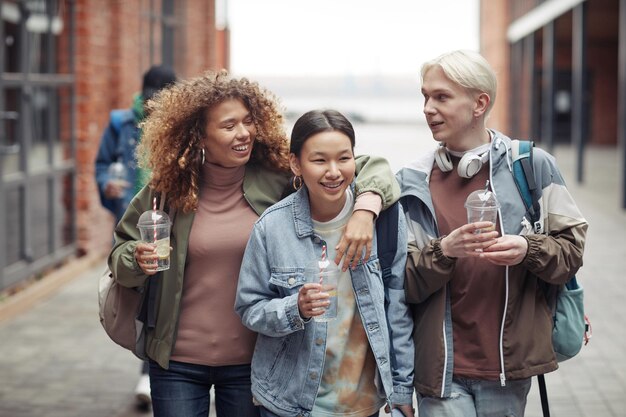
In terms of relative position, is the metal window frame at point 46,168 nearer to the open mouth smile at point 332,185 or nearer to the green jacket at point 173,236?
the green jacket at point 173,236

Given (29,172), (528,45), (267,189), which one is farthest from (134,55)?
(528,45)

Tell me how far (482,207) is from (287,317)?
0.69 metres

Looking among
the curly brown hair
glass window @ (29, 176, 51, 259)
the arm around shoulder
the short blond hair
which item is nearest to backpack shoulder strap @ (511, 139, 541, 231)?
the short blond hair

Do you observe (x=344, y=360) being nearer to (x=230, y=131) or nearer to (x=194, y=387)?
(x=194, y=387)

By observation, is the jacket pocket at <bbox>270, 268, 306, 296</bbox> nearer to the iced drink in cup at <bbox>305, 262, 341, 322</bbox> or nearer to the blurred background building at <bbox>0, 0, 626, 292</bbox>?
the iced drink in cup at <bbox>305, 262, 341, 322</bbox>

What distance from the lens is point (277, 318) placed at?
9.77 ft

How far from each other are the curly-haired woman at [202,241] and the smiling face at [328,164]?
24 cm

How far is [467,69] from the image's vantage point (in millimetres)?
3129

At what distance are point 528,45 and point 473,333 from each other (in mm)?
27869

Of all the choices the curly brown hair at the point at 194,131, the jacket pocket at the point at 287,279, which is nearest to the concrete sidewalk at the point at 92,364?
the curly brown hair at the point at 194,131

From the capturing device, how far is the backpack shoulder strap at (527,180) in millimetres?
3180

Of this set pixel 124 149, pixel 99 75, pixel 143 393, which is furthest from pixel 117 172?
pixel 99 75

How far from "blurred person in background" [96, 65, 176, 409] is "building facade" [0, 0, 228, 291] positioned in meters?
2.12

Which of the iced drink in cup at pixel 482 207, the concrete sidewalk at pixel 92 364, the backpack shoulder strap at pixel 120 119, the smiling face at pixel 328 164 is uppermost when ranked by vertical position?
the backpack shoulder strap at pixel 120 119
